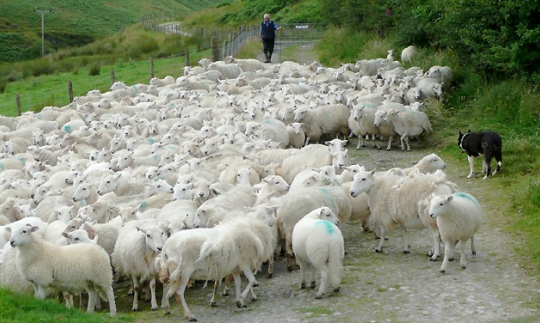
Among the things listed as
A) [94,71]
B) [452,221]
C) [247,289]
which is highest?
[94,71]

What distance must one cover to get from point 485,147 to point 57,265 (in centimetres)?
870

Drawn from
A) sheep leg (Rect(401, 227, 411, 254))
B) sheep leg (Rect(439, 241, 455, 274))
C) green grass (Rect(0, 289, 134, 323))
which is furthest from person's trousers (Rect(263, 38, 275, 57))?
green grass (Rect(0, 289, 134, 323))

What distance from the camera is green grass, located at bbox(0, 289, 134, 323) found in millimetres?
7391

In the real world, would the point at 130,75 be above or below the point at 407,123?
above

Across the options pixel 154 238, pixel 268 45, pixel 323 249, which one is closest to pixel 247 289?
pixel 323 249

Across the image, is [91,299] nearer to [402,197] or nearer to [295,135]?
[402,197]

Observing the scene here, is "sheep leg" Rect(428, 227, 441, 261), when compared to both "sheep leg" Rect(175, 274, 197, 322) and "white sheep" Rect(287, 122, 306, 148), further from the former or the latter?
"white sheep" Rect(287, 122, 306, 148)

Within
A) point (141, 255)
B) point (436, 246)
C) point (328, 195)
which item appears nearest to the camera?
Answer: point (141, 255)

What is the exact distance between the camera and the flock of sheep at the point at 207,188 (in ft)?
29.0

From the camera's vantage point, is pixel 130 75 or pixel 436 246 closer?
pixel 436 246

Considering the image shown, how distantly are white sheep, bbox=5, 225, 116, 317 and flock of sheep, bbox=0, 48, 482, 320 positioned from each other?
0.05 feet

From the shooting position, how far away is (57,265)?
8.62 metres

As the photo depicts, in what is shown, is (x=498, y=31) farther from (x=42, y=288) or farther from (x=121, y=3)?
(x=121, y=3)

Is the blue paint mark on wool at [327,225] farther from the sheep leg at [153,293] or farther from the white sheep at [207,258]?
the sheep leg at [153,293]
